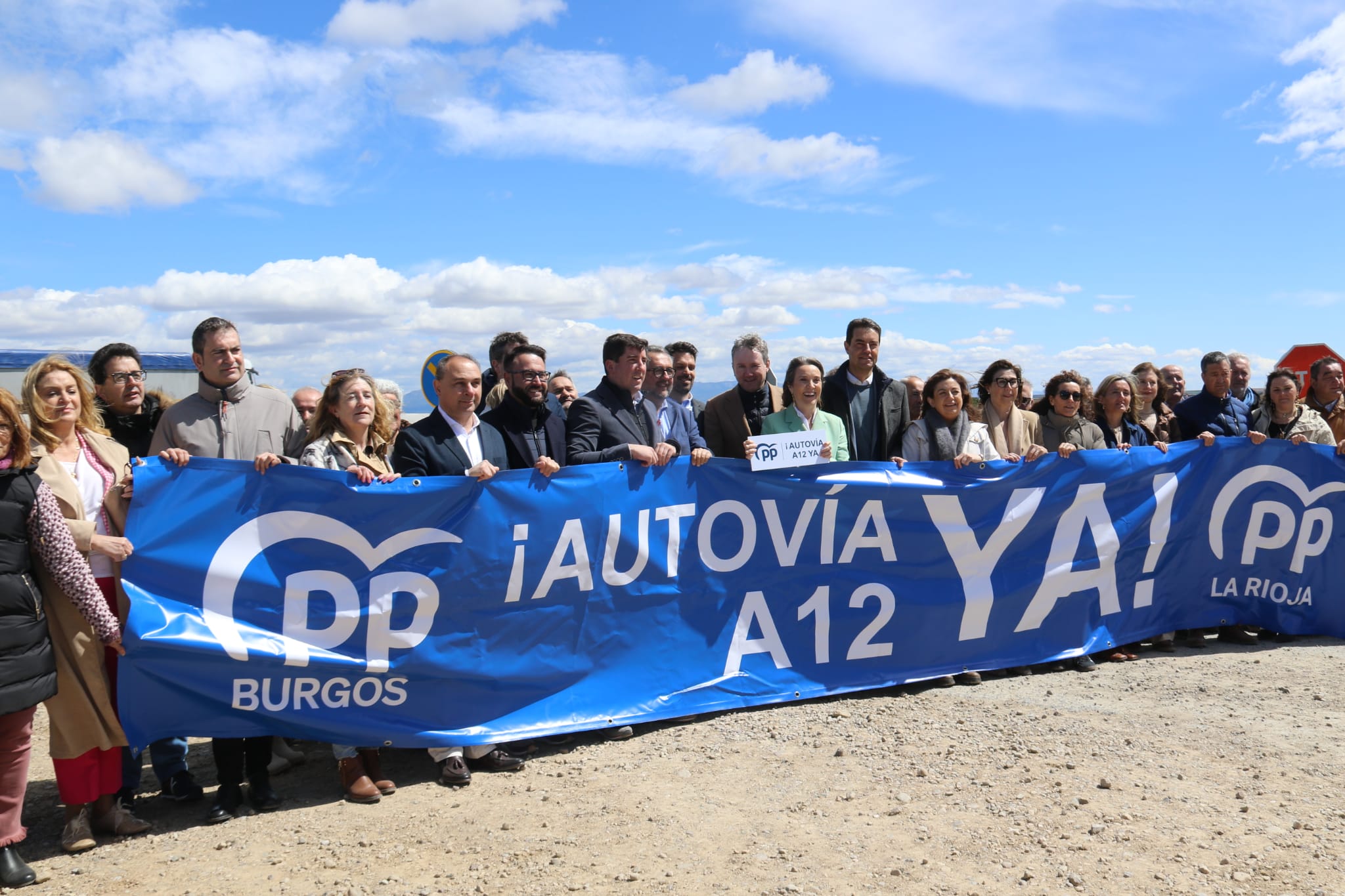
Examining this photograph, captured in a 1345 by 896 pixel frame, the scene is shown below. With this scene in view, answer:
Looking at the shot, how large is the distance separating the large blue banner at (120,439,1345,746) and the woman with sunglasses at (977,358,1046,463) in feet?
0.84

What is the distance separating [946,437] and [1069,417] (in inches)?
48.1

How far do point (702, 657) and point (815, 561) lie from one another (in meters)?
0.90

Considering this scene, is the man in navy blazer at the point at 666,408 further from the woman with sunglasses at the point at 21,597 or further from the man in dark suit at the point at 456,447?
the woman with sunglasses at the point at 21,597

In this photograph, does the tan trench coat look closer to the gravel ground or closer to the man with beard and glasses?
the gravel ground

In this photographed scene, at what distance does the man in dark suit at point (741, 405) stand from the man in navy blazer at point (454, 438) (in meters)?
1.76

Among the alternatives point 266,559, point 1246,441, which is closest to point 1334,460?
point 1246,441

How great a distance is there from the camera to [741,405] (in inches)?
244

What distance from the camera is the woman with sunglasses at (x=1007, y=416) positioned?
20.5 ft

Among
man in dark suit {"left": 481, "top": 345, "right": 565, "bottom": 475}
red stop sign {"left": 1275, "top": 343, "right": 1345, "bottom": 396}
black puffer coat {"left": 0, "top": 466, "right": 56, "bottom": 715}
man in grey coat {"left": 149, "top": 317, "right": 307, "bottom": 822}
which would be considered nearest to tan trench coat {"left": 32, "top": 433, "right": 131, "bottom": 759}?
black puffer coat {"left": 0, "top": 466, "right": 56, "bottom": 715}

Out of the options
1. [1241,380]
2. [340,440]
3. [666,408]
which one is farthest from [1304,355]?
[340,440]

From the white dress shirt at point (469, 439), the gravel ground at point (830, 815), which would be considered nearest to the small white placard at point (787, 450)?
the gravel ground at point (830, 815)

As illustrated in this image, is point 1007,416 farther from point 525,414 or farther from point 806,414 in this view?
point 525,414

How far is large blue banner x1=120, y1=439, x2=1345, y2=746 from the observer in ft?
13.8

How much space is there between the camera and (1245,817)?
3893 millimetres
